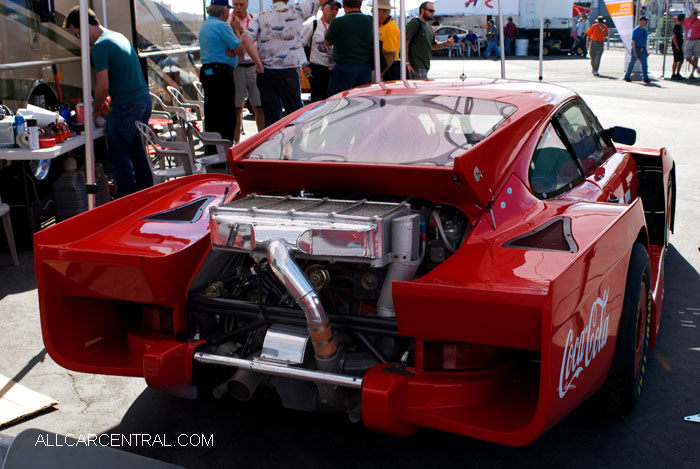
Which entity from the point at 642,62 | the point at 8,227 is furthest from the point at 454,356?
the point at 642,62

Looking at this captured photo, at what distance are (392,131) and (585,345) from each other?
1398mm

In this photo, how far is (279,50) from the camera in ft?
27.4

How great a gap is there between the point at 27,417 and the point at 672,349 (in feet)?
10.9


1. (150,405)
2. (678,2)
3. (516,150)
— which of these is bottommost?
(150,405)

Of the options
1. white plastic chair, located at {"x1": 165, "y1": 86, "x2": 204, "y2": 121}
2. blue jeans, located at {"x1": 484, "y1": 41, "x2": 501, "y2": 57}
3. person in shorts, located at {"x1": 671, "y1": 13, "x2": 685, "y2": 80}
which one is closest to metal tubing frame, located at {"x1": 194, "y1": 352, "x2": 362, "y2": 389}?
white plastic chair, located at {"x1": 165, "y1": 86, "x2": 204, "y2": 121}

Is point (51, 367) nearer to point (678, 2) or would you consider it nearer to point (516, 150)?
point (516, 150)

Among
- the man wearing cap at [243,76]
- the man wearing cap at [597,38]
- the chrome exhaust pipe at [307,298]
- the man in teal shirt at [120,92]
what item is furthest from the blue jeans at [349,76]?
the man wearing cap at [597,38]

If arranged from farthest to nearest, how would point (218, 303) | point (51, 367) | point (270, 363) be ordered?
point (51, 367), point (218, 303), point (270, 363)

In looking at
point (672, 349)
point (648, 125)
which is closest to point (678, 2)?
point (648, 125)

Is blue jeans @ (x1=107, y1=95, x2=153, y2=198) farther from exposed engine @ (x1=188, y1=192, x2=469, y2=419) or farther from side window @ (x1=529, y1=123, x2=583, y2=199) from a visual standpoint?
side window @ (x1=529, y1=123, x2=583, y2=199)

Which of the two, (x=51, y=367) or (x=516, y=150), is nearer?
(x=516, y=150)

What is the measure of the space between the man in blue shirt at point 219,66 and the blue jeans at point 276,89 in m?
0.39

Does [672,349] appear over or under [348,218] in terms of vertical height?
under

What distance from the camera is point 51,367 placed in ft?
12.9
